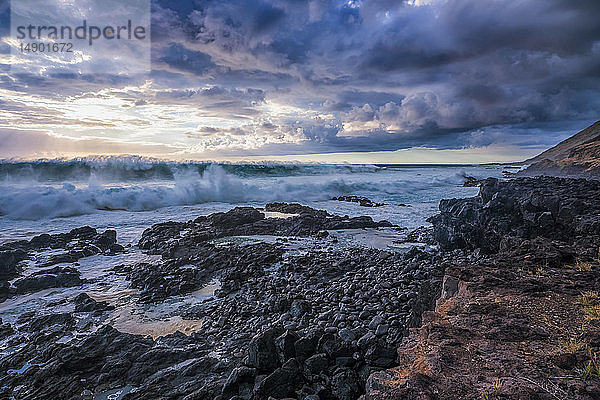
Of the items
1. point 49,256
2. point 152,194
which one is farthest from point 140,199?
point 49,256

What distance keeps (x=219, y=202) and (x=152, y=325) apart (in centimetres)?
2047

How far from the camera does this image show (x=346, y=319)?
572cm

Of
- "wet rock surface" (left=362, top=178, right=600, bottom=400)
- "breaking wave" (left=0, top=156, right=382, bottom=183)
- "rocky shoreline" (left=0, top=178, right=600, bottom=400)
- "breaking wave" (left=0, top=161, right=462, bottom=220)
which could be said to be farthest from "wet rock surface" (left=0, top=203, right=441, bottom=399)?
"breaking wave" (left=0, top=156, right=382, bottom=183)

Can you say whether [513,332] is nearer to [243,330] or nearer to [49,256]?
[243,330]

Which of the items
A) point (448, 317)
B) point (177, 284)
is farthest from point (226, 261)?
point (448, 317)

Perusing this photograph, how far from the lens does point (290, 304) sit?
6742mm

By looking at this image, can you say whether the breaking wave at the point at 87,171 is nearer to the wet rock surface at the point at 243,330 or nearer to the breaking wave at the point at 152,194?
the breaking wave at the point at 152,194

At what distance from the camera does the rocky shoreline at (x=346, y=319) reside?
10.1 feet

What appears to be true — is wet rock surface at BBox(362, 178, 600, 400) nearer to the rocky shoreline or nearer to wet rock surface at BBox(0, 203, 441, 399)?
the rocky shoreline

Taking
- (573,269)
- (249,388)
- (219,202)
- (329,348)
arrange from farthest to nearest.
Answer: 1. (219,202)
2. (573,269)
3. (329,348)
4. (249,388)

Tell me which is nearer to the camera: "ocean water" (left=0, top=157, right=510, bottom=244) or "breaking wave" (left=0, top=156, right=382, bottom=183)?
"ocean water" (left=0, top=157, right=510, bottom=244)

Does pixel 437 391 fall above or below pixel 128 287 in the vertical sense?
above

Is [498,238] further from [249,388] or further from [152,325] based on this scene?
[152,325]

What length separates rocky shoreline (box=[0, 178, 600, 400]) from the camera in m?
3.09
